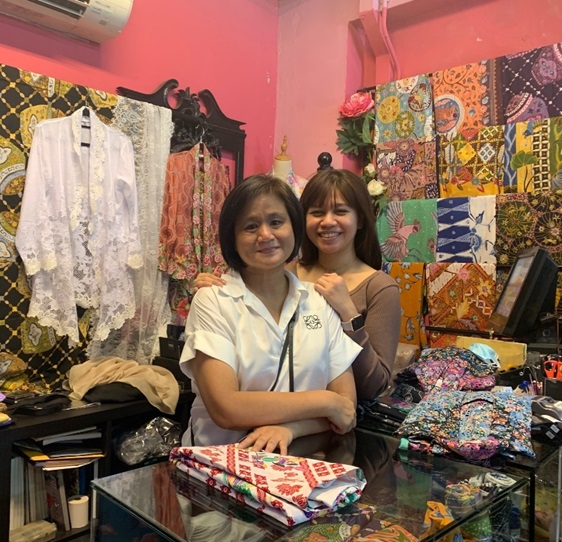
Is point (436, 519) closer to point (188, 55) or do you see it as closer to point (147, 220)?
point (147, 220)

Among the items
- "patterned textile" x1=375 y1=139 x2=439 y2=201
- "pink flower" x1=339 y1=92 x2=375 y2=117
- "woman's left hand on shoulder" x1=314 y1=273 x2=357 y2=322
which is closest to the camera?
"woman's left hand on shoulder" x1=314 y1=273 x2=357 y2=322

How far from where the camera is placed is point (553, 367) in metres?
1.80

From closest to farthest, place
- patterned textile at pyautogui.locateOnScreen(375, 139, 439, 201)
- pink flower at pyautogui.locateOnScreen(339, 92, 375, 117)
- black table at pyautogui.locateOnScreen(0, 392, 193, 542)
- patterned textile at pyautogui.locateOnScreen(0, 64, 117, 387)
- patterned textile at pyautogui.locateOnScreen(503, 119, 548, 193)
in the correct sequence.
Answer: black table at pyautogui.locateOnScreen(0, 392, 193, 542)
patterned textile at pyautogui.locateOnScreen(0, 64, 117, 387)
patterned textile at pyautogui.locateOnScreen(503, 119, 548, 193)
patterned textile at pyautogui.locateOnScreen(375, 139, 439, 201)
pink flower at pyautogui.locateOnScreen(339, 92, 375, 117)

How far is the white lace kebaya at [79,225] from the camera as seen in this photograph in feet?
7.57

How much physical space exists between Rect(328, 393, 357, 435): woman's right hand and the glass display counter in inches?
2.4

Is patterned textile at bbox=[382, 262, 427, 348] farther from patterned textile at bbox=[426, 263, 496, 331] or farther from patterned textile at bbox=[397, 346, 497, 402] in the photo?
patterned textile at bbox=[397, 346, 497, 402]

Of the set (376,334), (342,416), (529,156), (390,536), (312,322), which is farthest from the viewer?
(529,156)

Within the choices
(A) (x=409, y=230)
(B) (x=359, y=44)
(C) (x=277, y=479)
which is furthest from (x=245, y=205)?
(B) (x=359, y=44)

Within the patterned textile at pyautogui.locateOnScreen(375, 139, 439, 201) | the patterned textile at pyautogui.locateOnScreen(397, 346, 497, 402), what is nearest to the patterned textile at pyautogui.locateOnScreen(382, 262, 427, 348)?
the patterned textile at pyautogui.locateOnScreen(375, 139, 439, 201)

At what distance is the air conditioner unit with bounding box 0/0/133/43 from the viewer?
2.30 meters

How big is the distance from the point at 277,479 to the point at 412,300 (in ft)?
7.11

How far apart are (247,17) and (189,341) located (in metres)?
2.94

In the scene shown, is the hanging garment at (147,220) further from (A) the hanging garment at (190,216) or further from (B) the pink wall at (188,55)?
(B) the pink wall at (188,55)

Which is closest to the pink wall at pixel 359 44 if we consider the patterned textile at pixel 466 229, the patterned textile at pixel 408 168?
the patterned textile at pixel 408 168
